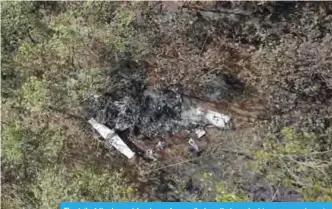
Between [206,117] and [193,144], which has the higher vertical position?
[206,117]

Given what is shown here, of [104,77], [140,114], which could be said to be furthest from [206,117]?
[104,77]

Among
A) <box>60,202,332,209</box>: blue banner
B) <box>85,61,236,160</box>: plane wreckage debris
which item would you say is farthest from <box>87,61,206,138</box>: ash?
<box>60,202,332,209</box>: blue banner

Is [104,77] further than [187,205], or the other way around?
[104,77]

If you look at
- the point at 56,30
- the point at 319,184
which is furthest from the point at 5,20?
the point at 319,184

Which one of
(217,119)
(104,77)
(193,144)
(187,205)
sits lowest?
(187,205)

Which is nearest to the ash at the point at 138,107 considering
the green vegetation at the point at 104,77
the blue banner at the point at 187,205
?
the green vegetation at the point at 104,77

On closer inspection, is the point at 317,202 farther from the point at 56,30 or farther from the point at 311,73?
the point at 56,30

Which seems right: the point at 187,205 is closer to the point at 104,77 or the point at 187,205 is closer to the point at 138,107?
the point at 138,107
